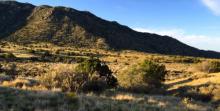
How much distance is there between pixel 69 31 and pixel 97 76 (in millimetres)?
130726

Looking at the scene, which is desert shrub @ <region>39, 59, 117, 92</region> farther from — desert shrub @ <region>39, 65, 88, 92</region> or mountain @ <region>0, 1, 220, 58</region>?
mountain @ <region>0, 1, 220, 58</region>

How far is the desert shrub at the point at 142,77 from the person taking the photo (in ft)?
109

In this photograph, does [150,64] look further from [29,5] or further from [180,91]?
[29,5]

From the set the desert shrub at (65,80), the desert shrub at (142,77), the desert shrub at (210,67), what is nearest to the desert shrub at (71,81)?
the desert shrub at (65,80)

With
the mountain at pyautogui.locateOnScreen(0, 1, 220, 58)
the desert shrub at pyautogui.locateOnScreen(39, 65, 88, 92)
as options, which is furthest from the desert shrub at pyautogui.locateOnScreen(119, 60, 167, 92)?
the mountain at pyautogui.locateOnScreen(0, 1, 220, 58)

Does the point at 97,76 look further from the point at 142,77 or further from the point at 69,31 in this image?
the point at 69,31

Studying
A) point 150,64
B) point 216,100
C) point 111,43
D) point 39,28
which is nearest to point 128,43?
point 111,43

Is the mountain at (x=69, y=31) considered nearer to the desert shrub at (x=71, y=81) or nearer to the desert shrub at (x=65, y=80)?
the desert shrub at (x=71, y=81)

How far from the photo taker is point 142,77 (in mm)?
35031

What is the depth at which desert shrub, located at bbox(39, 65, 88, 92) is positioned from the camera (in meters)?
21.4

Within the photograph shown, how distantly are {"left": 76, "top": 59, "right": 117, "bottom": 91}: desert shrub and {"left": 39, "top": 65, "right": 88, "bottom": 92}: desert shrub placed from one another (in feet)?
2.06

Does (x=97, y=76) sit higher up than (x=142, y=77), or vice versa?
(x=97, y=76)

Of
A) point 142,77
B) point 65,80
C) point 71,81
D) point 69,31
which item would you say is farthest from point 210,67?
point 69,31

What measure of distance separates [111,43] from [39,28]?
89.0 feet
